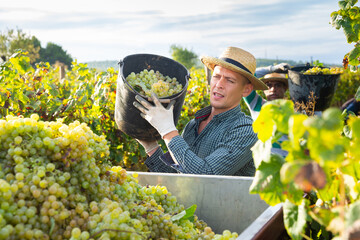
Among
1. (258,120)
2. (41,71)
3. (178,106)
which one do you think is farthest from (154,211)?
(41,71)

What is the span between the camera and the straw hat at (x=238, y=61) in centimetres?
292

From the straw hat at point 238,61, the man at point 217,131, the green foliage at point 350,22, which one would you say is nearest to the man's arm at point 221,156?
the man at point 217,131

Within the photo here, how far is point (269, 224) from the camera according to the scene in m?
1.12

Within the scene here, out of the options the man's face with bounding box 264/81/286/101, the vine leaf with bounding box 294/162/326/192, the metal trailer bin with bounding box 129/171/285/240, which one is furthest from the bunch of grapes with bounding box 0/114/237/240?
the man's face with bounding box 264/81/286/101

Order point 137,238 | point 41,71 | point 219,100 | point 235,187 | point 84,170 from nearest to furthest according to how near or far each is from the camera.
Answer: point 137,238 < point 84,170 < point 235,187 < point 219,100 < point 41,71

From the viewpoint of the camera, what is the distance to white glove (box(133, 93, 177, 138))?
245 centimetres

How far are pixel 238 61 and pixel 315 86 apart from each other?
2.06 m

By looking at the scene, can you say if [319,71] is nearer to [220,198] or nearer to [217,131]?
[217,131]

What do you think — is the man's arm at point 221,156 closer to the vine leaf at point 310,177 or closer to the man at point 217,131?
the man at point 217,131

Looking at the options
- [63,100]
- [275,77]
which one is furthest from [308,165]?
[275,77]

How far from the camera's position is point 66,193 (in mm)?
1074

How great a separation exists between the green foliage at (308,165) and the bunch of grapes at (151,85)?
168cm

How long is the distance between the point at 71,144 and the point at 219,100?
1.94 meters

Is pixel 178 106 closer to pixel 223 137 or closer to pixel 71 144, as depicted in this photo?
pixel 223 137
